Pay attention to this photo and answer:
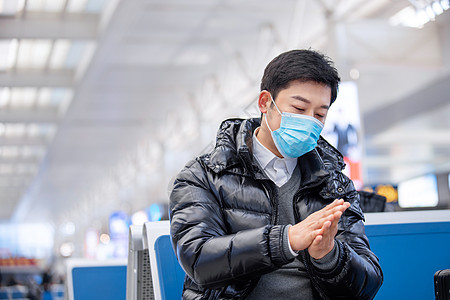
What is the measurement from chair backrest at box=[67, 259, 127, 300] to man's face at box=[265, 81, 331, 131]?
12.2 ft

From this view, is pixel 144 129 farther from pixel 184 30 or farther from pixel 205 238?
pixel 205 238

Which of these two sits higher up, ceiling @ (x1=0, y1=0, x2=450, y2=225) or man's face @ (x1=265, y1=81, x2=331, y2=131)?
ceiling @ (x1=0, y1=0, x2=450, y2=225)

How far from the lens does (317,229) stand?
6.66ft

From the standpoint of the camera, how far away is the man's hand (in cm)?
203

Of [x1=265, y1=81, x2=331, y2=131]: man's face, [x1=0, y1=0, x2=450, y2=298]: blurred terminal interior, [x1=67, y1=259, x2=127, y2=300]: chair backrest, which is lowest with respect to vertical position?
[x1=67, y1=259, x2=127, y2=300]: chair backrest

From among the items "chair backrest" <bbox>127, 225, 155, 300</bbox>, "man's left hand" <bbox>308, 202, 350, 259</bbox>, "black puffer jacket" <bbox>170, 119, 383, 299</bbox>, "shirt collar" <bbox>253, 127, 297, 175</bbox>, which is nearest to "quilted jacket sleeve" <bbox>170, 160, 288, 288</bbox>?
"black puffer jacket" <bbox>170, 119, 383, 299</bbox>

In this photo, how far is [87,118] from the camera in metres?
24.0

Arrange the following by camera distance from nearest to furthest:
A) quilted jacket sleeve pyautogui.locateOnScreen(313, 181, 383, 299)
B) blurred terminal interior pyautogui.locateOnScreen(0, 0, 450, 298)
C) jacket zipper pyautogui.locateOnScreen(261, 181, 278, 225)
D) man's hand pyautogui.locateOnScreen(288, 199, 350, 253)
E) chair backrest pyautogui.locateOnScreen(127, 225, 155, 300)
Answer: man's hand pyautogui.locateOnScreen(288, 199, 350, 253) → quilted jacket sleeve pyautogui.locateOnScreen(313, 181, 383, 299) → jacket zipper pyautogui.locateOnScreen(261, 181, 278, 225) → chair backrest pyautogui.locateOnScreen(127, 225, 155, 300) → blurred terminal interior pyautogui.locateOnScreen(0, 0, 450, 298)

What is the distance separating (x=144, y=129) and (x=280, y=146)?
24.4m

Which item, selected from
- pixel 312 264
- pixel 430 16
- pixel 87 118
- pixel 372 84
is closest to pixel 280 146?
pixel 312 264

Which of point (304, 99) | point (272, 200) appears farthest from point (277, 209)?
point (304, 99)

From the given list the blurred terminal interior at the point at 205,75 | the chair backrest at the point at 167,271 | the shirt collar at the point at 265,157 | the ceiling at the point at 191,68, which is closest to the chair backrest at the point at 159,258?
the chair backrest at the point at 167,271

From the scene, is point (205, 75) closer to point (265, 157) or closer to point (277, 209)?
point (265, 157)

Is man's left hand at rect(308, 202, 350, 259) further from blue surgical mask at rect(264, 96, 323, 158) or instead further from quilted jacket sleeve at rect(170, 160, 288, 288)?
blue surgical mask at rect(264, 96, 323, 158)
